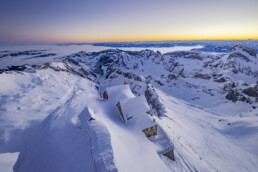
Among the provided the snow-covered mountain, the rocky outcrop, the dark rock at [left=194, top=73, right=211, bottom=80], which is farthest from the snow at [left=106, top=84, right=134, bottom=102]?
Result: the rocky outcrop

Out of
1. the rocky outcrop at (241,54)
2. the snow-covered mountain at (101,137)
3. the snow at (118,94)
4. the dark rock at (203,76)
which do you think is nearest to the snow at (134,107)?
the snow-covered mountain at (101,137)

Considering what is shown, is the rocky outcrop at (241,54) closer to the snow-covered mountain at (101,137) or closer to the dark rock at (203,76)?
the dark rock at (203,76)

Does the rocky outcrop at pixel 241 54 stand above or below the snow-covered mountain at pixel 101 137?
above

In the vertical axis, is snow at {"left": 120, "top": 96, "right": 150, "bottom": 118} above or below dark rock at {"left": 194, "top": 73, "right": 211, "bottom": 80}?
above

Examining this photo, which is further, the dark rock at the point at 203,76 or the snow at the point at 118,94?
the dark rock at the point at 203,76

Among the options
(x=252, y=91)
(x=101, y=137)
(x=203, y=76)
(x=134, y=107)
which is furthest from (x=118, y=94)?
(x=203, y=76)

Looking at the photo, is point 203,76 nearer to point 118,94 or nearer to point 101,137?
point 118,94

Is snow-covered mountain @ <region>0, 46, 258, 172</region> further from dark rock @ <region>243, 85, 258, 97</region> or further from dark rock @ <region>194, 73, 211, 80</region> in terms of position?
dark rock @ <region>194, 73, 211, 80</region>

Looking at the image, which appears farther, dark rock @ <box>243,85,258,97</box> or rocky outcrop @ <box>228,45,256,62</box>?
rocky outcrop @ <box>228,45,256,62</box>

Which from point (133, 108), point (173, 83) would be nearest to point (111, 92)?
point (133, 108)

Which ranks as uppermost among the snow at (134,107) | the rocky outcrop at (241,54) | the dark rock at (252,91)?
the rocky outcrop at (241,54)

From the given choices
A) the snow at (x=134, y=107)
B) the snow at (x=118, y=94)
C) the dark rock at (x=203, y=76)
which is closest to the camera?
the snow at (x=134, y=107)
